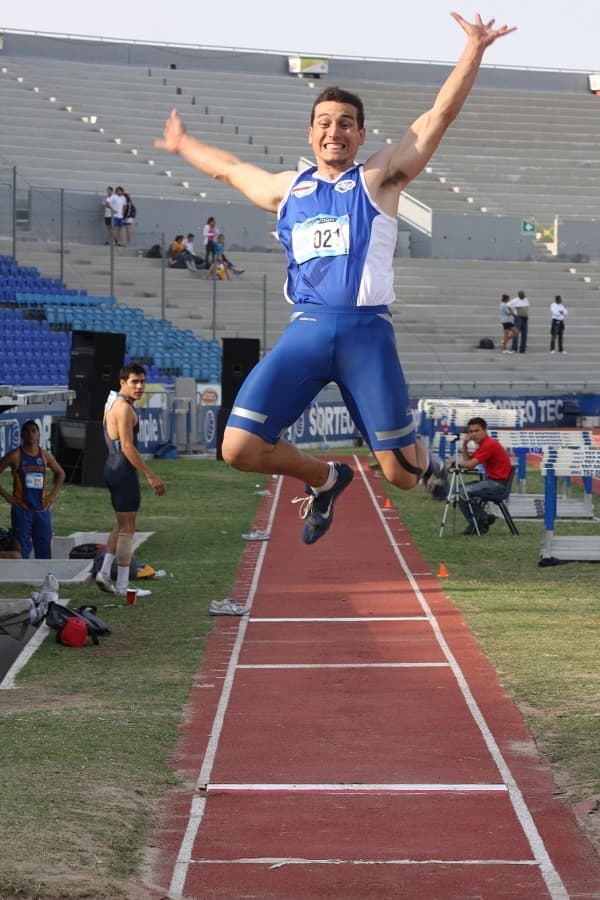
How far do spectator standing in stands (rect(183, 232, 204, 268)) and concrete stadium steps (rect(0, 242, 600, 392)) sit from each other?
0.33 metres

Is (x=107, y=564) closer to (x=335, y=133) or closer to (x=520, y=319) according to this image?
(x=335, y=133)

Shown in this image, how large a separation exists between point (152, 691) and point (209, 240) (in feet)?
92.2

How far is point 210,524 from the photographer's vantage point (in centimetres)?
1878

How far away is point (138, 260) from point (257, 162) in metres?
6.68

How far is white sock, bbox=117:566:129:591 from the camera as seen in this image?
12.9 metres

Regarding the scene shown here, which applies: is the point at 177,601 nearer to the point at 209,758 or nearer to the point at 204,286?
the point at 209,758

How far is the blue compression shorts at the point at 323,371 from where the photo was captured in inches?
224

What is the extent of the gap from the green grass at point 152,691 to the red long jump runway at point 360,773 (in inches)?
7.1

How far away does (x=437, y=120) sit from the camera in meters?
5.55

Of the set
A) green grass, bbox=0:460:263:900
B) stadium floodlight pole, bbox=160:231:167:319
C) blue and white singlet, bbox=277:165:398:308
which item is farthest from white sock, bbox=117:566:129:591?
stadium floodlight pole, bbox=160:231:167:319

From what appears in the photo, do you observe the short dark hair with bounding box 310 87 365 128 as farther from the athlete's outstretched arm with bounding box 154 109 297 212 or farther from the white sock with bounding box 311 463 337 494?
the white sock with bounding box 311 463 337 494

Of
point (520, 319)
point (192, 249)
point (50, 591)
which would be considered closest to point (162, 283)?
point (192, 249)

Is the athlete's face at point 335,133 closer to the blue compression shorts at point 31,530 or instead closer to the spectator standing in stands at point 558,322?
the blue compression shorts at point 31,530

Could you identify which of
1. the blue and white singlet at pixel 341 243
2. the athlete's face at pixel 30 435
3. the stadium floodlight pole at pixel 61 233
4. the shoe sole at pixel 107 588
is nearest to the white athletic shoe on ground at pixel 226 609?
the shoe sole at pixel 107 588
